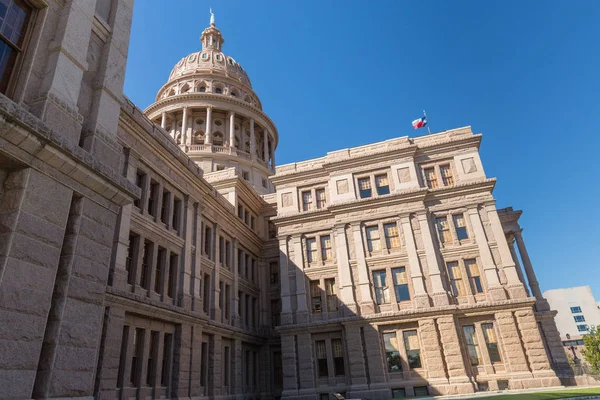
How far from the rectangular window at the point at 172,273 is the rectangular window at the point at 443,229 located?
1939cm

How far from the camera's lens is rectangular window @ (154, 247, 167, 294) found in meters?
22.3

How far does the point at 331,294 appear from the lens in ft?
103

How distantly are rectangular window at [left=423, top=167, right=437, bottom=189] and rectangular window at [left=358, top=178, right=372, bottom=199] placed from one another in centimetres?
464

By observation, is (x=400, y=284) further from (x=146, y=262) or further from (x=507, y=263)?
(x=146, y=262)

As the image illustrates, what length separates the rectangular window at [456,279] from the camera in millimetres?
29094

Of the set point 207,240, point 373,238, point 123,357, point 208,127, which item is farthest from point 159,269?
point 208,127

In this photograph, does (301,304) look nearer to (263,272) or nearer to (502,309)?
(263,272)

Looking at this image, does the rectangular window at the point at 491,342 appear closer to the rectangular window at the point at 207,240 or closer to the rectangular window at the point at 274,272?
the rectangular window at the point at 274,272

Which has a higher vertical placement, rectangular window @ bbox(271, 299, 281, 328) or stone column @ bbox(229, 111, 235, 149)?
stone column @ bbox(229, 111, 235, 149)

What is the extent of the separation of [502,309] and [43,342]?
27447mm

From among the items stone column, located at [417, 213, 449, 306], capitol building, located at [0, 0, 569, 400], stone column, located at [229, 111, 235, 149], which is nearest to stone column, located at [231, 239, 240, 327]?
capitol building, located at [0, 0, 569, 400]

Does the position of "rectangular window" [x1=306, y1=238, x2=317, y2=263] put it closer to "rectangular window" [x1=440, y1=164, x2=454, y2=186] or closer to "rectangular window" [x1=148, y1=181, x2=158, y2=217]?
"rectangular window" [x1=440, y1=164, x2=454, y2=186]

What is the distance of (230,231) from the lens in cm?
3216

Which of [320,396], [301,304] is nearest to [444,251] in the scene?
[301,304]
